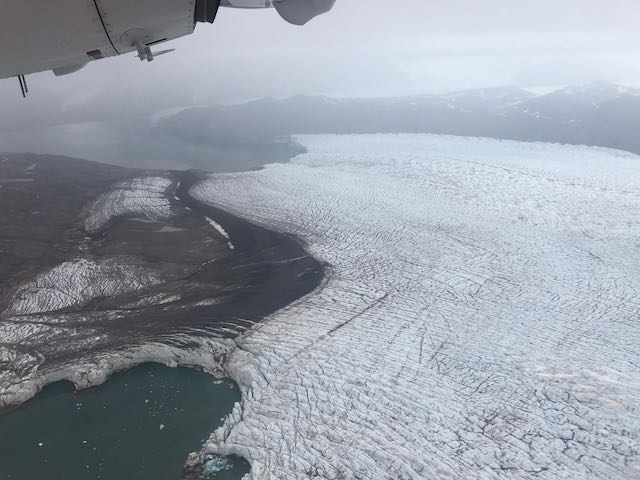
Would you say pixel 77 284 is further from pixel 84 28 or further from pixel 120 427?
pixel 84 28

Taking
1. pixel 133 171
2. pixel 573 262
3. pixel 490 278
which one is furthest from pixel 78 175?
pixel 573 262

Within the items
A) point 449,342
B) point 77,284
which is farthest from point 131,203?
point 449,342

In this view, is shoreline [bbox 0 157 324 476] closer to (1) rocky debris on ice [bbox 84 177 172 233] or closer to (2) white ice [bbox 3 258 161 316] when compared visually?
(2) white ice [bbox 3 258 161 316]

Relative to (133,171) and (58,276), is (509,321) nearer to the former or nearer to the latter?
(58,276)

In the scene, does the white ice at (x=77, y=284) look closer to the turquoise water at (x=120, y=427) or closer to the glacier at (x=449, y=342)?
the turquoise water at (x=120, y=427)

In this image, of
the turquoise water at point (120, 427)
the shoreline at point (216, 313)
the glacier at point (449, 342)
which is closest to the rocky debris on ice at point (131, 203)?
the shoreline at point (216, 313)

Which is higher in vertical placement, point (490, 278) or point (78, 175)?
point (78, 175)
